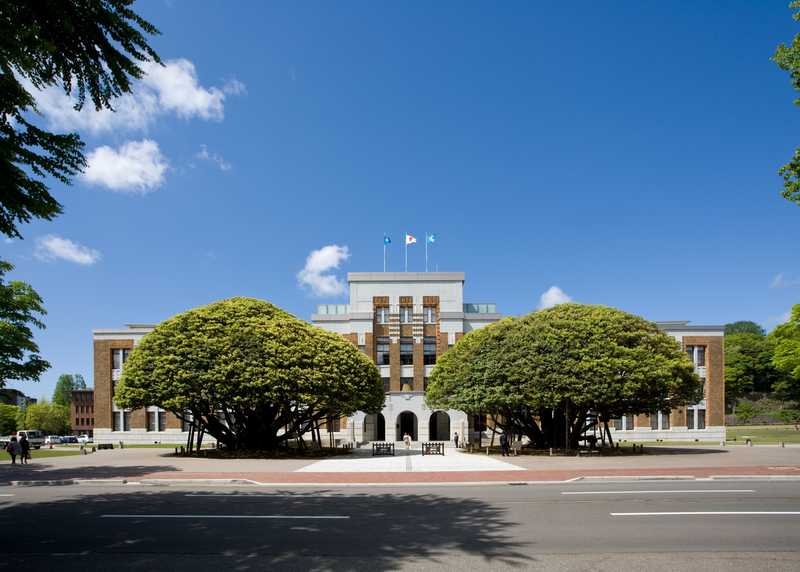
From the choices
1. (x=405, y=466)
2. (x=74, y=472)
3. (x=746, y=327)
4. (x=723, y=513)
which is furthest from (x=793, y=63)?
(x=746, y=327)

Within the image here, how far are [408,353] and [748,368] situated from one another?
77456 millimetres

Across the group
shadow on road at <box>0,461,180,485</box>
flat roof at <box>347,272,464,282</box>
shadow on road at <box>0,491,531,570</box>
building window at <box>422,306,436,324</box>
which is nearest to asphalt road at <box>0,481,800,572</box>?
shadow on road at <box>0,491,531,570</box>

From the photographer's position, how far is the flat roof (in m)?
54.2

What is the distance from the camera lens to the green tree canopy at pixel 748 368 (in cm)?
9700

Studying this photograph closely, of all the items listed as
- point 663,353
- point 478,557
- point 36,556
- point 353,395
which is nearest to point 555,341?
point 663,353

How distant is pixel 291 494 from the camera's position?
17.1 meters

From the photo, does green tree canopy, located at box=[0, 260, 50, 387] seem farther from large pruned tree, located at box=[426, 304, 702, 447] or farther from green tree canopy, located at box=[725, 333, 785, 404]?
green tree canopy, located at box=[725, 333, 785, 404]

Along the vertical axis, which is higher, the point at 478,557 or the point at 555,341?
the point at 555,341

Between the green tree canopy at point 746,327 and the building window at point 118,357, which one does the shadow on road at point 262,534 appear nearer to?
the building window at point 118,357

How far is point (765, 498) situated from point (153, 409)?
5301 cm

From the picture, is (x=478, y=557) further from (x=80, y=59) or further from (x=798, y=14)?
(x=798, y=14)

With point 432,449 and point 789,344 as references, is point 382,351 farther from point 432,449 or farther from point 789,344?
point 789,344

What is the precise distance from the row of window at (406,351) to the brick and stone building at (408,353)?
0.10 m

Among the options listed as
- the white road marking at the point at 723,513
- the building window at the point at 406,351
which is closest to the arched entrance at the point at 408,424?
the building window at the point at 406,351
